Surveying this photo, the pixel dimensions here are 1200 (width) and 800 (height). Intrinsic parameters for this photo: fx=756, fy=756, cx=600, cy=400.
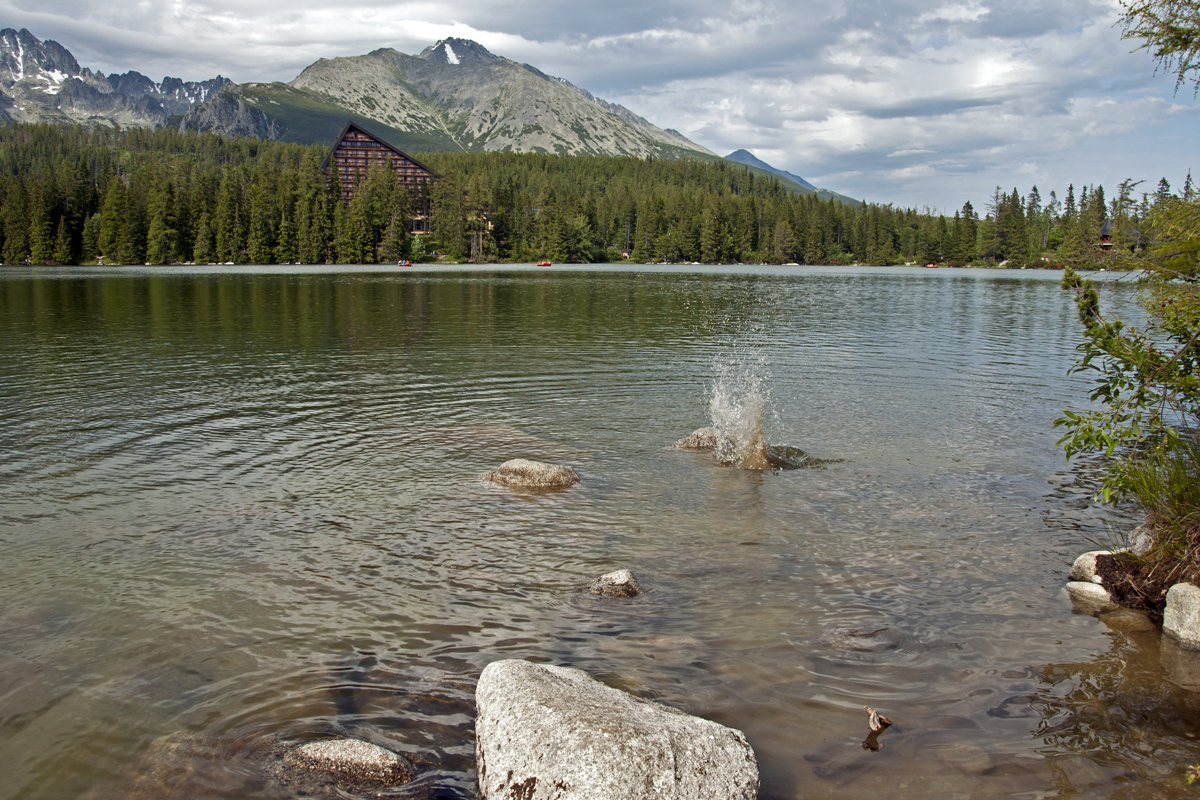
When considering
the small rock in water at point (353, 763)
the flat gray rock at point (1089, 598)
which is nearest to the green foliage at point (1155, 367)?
the flat gray rock at point (1089, 598)

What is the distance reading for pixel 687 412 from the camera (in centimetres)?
2288

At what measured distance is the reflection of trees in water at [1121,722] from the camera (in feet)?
22.2

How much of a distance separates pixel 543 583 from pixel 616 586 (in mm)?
1111

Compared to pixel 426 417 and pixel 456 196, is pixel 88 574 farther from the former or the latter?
pixel 456 196

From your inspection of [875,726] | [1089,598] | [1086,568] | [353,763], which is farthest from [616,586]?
[1086,568]

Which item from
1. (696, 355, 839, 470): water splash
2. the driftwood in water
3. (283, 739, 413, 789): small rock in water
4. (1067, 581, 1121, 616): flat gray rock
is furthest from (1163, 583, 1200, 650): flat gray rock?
(283, 739, 413, 789): small rock in water

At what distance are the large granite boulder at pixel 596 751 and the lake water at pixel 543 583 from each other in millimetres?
688

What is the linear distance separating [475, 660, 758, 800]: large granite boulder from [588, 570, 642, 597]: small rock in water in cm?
367

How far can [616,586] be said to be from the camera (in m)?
10.5

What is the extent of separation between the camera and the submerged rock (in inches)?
604

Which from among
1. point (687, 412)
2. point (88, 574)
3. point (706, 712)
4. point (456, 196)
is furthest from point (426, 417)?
point (456, 196)

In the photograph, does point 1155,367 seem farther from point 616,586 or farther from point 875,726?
point 616,586

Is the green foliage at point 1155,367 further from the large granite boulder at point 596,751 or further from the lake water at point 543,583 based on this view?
the large granite boulder at point 596,751

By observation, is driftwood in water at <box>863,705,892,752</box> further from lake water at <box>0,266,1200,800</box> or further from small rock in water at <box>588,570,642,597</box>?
small rock in water at <box>588,570,642,597</box>
